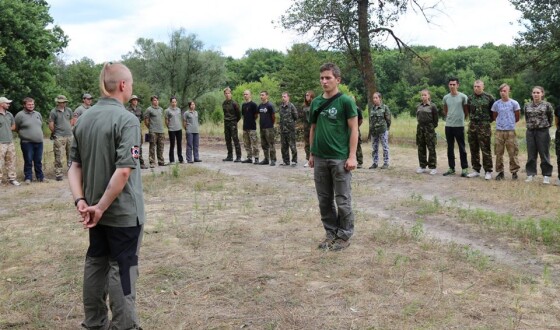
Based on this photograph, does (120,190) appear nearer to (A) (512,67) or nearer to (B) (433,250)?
(B) (433,250)

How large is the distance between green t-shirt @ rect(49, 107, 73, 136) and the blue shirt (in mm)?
9076

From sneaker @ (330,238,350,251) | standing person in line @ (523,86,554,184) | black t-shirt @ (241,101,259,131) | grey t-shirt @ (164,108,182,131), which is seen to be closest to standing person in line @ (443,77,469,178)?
standing person in line @ (523,86,554,184)

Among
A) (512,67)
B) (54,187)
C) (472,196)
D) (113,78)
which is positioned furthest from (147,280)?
(512,67)

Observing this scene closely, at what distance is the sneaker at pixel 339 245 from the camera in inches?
217

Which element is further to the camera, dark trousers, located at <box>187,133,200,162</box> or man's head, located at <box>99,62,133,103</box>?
dark trousers, located at <box>187,133,200,162</box>

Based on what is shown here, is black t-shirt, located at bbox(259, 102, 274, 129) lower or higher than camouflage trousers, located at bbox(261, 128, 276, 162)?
higher

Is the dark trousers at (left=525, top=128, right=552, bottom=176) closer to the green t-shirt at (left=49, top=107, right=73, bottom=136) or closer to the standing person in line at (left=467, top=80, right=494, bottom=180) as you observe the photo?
the standing person in line at (left=467, top=80, right=494, bottom=180)

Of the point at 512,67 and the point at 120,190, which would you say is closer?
the point at 120,190

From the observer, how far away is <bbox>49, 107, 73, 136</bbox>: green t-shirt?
38.1 ft

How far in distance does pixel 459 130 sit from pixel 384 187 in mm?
2243

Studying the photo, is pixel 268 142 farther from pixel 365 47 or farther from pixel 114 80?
→ pixel 114 80

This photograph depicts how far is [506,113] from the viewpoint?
9.91 meters

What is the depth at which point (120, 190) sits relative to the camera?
3166mm

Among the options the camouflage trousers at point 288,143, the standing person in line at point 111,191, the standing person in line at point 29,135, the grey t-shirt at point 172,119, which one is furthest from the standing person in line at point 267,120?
the standing person in line at point 111,191
